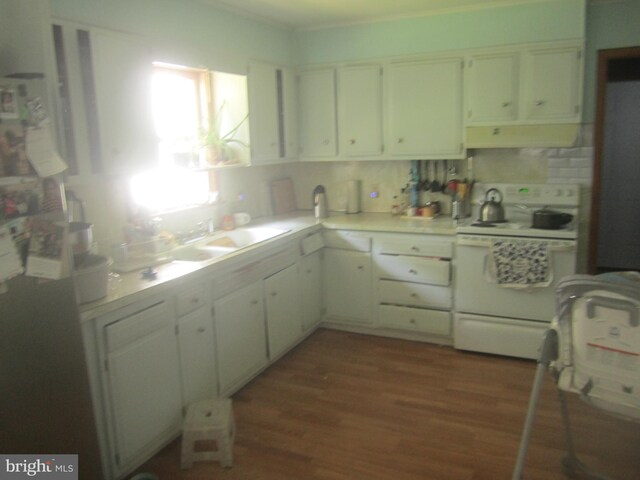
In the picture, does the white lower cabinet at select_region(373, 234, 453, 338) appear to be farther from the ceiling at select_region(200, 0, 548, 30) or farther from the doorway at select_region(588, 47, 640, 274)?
the doorway at select_region(588, 47, 640, 274)

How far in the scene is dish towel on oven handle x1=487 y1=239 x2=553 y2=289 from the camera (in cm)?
348

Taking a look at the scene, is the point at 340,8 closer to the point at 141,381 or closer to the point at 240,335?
the point at 240,335

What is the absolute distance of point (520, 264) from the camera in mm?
3521

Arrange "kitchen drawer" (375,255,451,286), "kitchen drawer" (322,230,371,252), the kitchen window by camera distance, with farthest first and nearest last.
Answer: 1. "kitchen drawer" (322,230,371,252)
2. "kitchen drawer" (375,255,451,286)
3. the kitchen window

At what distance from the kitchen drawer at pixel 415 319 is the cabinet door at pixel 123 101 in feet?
7.03

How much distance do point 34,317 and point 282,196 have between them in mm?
3019

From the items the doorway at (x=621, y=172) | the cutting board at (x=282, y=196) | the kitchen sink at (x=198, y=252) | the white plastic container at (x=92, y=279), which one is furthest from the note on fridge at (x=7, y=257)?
the doorway at (x=621, y=172)

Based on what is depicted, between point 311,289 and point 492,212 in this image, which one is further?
point 311,289

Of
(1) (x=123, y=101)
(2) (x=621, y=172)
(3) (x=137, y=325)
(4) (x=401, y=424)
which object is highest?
(1) (x=123, y=101)

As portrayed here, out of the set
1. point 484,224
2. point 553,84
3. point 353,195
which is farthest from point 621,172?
point 353,195

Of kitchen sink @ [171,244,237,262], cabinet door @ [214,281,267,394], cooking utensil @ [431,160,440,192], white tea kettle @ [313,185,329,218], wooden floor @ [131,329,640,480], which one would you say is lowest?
wooden floor @ [131,329,640,480]

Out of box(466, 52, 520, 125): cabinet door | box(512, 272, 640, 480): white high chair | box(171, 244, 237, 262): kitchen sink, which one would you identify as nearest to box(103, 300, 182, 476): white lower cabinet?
box(171, 244, 237, 262): kitchen sink

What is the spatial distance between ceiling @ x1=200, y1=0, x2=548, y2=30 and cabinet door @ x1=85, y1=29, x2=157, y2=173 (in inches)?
38.1

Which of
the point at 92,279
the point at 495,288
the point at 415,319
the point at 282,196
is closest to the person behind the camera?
the point at 92,279
